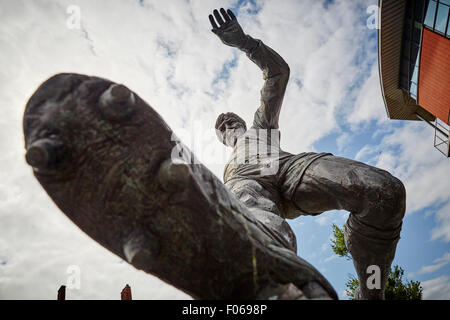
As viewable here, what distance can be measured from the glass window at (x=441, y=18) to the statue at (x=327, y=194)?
8.91 meters

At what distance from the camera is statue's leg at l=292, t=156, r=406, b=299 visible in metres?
1.88

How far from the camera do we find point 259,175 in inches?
97.0

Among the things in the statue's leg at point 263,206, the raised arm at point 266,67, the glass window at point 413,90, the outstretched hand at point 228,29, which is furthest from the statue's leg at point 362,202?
the glass window at point 413,90

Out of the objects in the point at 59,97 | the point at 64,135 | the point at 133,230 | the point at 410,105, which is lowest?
the point at 133,230

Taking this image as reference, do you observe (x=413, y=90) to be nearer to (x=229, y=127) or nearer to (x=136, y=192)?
(x=229, y=127)

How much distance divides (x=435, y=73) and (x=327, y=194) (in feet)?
34.4

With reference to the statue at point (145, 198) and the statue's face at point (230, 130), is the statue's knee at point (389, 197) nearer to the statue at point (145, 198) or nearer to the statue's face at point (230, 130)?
the statue at point (145, 198)

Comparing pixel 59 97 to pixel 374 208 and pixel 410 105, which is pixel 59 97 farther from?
pixel 410 105

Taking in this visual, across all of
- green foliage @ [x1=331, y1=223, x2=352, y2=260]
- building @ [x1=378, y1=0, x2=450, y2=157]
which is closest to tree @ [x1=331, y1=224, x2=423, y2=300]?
green foliage @ [x1=331, y1=223, x2=352, y2=260]

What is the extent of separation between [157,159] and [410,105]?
1525 cm

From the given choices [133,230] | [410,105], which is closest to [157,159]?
[133,230]

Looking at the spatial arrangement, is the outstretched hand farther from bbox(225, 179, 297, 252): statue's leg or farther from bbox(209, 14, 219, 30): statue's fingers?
bbox(225, 179, 297, 252): statue's leg

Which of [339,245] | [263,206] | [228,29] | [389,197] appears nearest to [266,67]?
[228,29]

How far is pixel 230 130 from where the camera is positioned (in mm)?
4246
